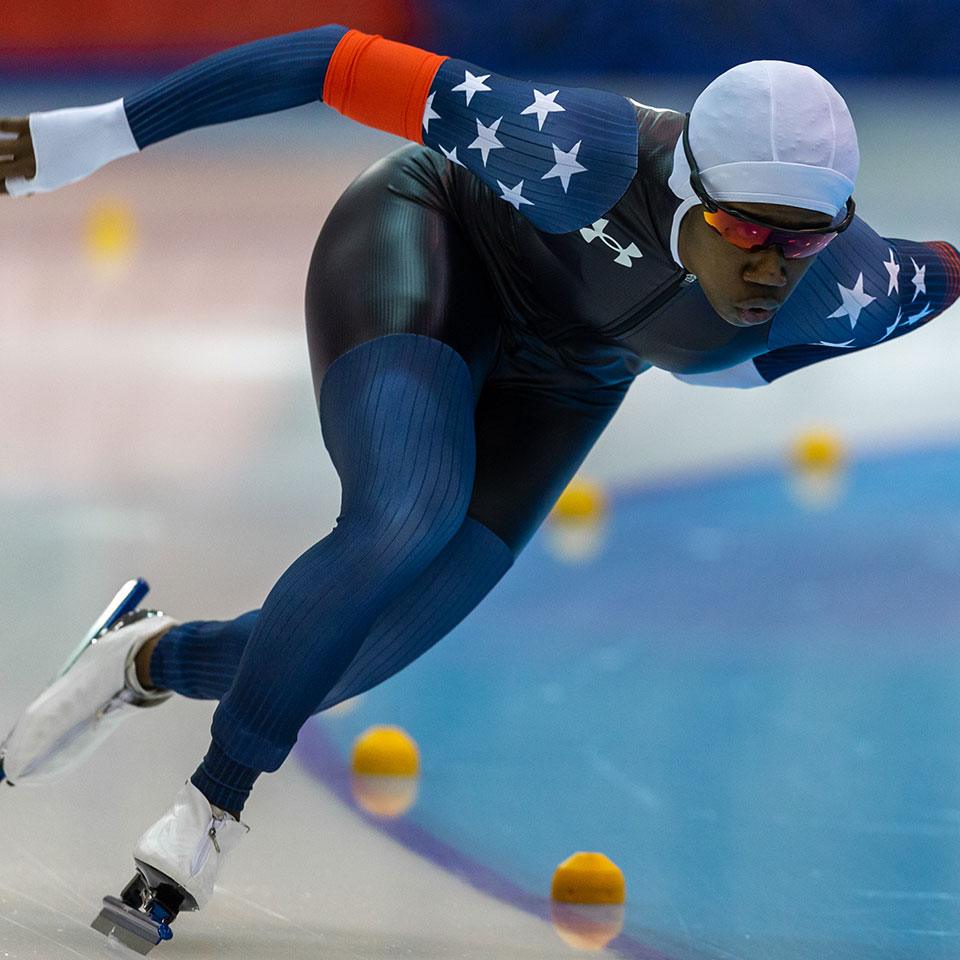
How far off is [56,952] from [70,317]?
150 inches

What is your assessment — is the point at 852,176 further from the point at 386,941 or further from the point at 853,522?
the point at 853,522

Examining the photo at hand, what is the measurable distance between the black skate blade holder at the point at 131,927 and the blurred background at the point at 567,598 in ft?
0.22

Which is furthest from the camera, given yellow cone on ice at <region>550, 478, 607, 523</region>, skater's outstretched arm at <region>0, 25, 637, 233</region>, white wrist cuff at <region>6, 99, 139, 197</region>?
yellow cone on ice at <region>550, 478, 607, 523</region>

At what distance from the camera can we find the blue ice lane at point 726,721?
2.17m

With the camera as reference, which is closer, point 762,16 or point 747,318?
point 747,318

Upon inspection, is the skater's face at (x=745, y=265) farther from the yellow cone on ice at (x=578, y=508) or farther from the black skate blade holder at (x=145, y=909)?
the yellow cone on ice at (x=578, y=508)

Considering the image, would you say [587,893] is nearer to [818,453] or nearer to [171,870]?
[171,870]

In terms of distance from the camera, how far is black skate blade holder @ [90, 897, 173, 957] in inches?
71.3

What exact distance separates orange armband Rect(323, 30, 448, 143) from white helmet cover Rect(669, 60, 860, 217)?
0.35 metres

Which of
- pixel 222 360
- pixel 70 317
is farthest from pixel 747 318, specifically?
pixel 70 317

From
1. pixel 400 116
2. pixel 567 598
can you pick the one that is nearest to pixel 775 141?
pixel 400 116

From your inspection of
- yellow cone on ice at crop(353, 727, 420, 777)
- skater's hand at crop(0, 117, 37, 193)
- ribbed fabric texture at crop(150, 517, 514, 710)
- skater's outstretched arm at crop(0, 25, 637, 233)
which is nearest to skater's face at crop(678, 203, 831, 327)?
skater's outstretched arm at crop(0, 25, 637, 233)

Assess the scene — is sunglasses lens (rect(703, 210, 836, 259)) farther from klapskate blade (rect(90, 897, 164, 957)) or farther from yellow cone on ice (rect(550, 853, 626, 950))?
klapskate blade (rect(90, 897, 164, 957))

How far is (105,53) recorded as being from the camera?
31.2 feet
